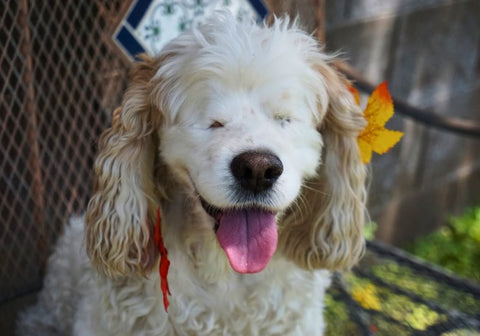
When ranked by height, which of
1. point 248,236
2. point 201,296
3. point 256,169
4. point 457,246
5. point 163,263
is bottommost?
point 457,246

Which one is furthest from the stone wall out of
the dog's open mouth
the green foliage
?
the dog's open mouth

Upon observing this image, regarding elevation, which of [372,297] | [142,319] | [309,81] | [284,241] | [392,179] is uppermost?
[309,81]

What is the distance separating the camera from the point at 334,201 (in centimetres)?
204

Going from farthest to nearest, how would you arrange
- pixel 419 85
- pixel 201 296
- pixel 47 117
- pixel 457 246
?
pixel 457 246, pixel 419 85, pixel 47 117, pixel 201 296

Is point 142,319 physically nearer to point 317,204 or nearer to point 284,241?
point 284,241

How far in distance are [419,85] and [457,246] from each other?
124 centimetres

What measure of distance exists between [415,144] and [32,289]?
2.87 meters

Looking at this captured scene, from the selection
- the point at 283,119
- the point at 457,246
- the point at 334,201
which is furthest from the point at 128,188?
the point at 457,246

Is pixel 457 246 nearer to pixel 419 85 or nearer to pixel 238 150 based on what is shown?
pixel 419 85

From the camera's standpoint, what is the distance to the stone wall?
3.73m

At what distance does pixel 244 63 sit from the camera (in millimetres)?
1687

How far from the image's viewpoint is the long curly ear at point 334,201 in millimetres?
1936

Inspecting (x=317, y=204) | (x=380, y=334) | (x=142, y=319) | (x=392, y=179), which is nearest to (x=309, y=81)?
(x=317, y=204)

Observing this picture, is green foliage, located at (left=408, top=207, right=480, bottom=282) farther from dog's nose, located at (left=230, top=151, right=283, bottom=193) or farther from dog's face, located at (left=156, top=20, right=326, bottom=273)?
dog's nose, located at (left=230, top=151, right=283, bottom=193)
